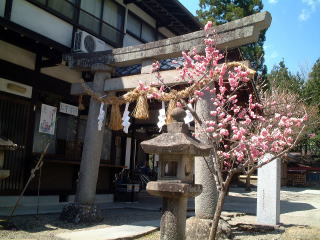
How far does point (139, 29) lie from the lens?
15.1 metres

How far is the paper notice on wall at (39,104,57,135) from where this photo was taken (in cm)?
1081

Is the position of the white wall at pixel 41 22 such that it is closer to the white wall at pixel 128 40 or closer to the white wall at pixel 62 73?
the white wall at pixel 62 73

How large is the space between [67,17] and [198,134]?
254 inches

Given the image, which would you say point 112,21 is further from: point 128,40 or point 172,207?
point 172,207

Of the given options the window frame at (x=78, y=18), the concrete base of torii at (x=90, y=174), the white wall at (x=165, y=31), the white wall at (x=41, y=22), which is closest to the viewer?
the concrete base of torii at (x=90, y=174)

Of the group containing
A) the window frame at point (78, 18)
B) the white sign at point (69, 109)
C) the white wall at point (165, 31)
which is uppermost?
the white wall at point (165, 31)

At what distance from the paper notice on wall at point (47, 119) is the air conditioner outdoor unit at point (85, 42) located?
2.10m

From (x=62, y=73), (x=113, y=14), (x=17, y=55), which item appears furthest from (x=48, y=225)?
(x=113, y=14)

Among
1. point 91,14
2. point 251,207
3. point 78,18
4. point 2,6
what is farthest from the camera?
point 251,207

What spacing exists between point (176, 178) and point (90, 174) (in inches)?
160

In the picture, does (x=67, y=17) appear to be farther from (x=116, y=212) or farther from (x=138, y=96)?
(x=116, y=212)

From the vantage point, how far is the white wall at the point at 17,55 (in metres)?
9.71

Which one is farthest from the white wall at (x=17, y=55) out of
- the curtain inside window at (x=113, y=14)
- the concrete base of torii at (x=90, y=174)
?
the curtain inside window at (x=113, y=14)

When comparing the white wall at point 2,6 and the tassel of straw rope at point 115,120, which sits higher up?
the white wall at point 2,6
